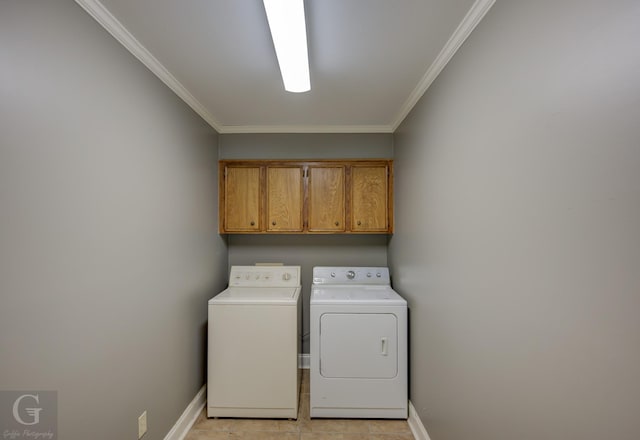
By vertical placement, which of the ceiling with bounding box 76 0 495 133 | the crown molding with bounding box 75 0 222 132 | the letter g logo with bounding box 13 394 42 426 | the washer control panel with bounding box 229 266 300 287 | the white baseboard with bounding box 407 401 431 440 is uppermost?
the ceiling with bounding box 76 0 495 133

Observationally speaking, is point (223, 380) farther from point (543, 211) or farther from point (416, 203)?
point (543, 211)

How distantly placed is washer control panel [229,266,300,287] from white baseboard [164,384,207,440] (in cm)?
90

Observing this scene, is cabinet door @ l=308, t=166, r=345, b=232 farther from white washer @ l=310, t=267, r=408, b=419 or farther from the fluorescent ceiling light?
the fluorescent ceiling light

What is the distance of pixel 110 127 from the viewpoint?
1308 mm

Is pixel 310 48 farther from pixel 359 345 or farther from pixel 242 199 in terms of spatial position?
pixel 359 345

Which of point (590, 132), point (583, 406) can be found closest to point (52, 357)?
point (583, 406)

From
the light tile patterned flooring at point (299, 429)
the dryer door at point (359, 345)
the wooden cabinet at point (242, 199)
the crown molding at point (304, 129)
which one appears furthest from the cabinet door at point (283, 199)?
the light tile patterned flooring at point (299, 429)

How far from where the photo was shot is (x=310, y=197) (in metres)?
2.70

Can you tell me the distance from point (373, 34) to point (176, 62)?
3.76ft

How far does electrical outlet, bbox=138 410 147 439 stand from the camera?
149cm

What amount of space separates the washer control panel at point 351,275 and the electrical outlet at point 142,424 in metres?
1.58

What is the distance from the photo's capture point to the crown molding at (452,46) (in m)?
1.19

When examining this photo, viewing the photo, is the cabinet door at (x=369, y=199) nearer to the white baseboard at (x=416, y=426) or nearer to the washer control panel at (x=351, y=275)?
the washer control panel at (x=351, y=275)

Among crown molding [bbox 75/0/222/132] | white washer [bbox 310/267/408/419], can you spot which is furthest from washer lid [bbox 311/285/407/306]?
crown molding [bbox 75/0/222/132]
